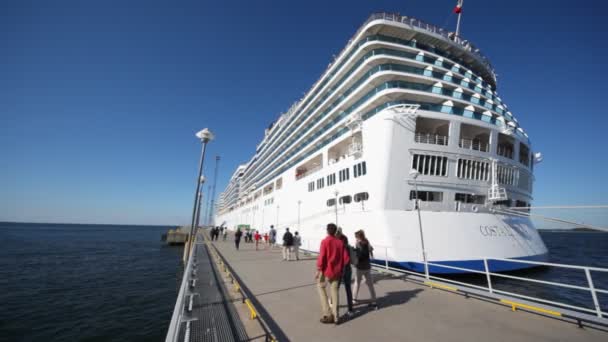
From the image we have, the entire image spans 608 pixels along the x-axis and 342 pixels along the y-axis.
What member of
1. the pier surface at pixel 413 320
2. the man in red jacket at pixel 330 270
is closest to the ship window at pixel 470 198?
the pier surface at pixel 413 320

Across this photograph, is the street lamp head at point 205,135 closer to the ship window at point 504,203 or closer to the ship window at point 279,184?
the ship window at point 504,203

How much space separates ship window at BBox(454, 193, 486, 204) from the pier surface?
33.5 ft

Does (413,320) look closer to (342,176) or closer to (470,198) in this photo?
(470,198)

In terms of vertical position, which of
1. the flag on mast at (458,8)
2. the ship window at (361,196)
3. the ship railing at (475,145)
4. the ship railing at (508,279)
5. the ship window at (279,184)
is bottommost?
the ship railing at (508,279)

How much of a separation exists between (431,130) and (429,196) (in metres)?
5.10

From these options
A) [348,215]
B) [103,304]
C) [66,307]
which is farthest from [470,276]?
[66,307]

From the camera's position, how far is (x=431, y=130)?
1698 centimetres

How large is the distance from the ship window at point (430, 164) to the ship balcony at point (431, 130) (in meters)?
0.97

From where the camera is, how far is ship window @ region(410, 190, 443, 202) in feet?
46.9

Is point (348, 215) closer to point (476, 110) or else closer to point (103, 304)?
point (476, 110)

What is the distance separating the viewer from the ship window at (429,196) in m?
14.3

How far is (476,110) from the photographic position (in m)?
16.4

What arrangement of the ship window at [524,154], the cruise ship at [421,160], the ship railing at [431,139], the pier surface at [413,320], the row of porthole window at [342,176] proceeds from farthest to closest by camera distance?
the ship window at [524,154] < the row of porthole window at [342,176] < the ship railing at [431,139] < the cruise ship at [421,160] < the pier surface at [413,320]

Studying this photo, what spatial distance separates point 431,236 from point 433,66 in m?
12.1
